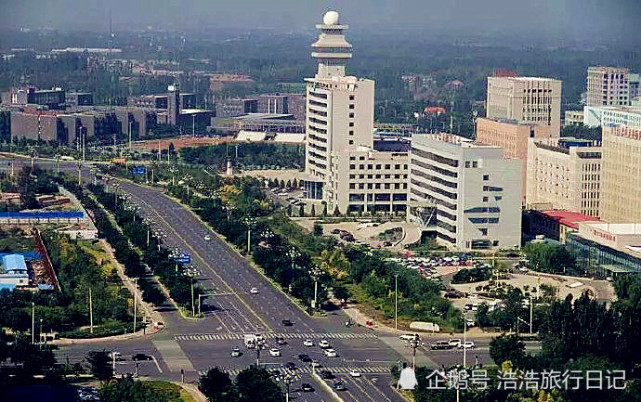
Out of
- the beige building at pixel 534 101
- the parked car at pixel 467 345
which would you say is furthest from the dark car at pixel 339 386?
the beige building at pixel 534 101

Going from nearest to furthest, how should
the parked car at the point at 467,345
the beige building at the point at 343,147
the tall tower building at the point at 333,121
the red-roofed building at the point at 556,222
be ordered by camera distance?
the parked car at the point at 467,345 → the red-roofed building at the point at 556,222 → the beige building at the point at 343,147 → the tall tower building at the point at 333,121

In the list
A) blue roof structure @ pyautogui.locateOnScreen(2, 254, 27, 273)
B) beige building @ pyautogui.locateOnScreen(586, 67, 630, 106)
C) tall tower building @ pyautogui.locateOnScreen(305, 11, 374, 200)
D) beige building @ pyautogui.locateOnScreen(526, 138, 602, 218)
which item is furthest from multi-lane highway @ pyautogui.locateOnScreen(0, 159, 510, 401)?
beige building @ pyautogui.locateOnScreen(586, 67, 630, 106)

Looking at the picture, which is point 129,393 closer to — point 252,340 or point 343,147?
point 252,340

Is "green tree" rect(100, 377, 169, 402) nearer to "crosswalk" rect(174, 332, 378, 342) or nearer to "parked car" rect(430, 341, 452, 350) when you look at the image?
"crosswalk" rect(174, 332, 378, 342)

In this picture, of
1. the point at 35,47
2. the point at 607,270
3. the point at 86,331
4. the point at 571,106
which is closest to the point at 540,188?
the point at 607,270

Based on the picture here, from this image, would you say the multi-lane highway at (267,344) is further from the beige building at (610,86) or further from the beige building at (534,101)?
the beige building at (610,86)

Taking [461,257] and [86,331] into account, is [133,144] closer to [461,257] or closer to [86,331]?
[461,257]
